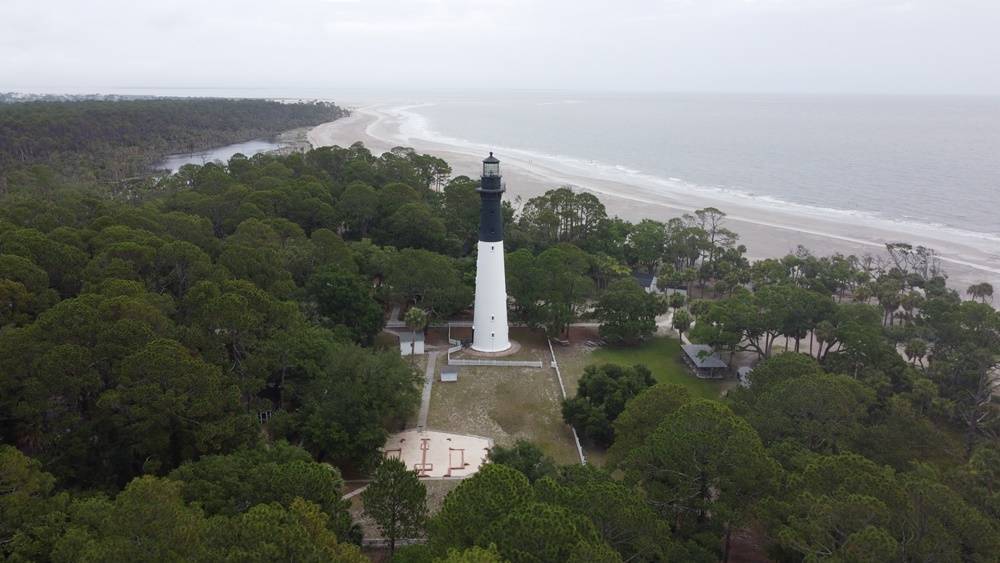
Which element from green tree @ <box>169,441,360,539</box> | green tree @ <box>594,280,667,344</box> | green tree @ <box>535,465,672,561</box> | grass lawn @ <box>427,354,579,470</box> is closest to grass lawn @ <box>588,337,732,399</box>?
green tree @ <box>594,280,667,344</box>

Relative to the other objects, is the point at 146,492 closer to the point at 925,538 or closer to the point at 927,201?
the point at 925,538

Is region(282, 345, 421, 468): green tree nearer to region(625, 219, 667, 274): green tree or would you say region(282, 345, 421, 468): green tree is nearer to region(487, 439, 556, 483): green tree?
region(487, 439, 556, 483): green tree

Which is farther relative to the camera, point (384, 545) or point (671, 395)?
point (671, 395)

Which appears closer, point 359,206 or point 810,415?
point 810,415

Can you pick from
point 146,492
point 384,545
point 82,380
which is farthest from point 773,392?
point 82,380

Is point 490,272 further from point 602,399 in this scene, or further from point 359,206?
point 359,206

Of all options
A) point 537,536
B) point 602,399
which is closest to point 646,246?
point 602,399
